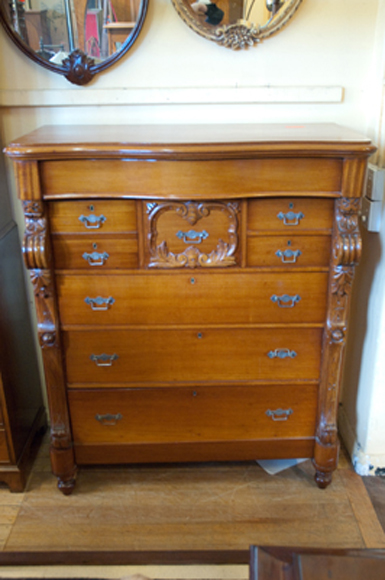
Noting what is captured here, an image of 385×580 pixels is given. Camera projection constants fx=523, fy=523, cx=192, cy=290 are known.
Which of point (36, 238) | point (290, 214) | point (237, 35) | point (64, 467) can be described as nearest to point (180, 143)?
point (290, 214)

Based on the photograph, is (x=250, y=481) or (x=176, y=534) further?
(x=250, y=481)

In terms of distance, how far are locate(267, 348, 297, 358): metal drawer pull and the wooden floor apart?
0.63 metres

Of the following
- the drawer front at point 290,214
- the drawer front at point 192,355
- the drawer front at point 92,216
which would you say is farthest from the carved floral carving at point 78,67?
the drawer front at point 192,355

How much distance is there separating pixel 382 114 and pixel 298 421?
128 cm

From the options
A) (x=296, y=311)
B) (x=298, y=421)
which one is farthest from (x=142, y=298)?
(x=298, y=421)

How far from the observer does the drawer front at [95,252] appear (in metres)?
1.86

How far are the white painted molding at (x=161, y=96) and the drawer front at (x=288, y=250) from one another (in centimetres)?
70

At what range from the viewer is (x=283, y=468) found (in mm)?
2346

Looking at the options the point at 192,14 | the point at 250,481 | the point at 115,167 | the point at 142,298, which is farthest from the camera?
the point at 250,481

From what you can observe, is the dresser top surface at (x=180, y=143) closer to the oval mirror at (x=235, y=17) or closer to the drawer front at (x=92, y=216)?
the drawer front at (x=92, y=216)

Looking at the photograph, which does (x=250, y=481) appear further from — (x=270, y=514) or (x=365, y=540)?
(x=365, y=540)

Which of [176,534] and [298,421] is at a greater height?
[298,421]

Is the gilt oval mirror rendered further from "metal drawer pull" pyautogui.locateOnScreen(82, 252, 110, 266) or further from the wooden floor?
the wooden floor

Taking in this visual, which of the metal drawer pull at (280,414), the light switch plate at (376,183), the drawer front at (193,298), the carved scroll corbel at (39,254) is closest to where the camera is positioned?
the carved scroll corbel at (39,254)
